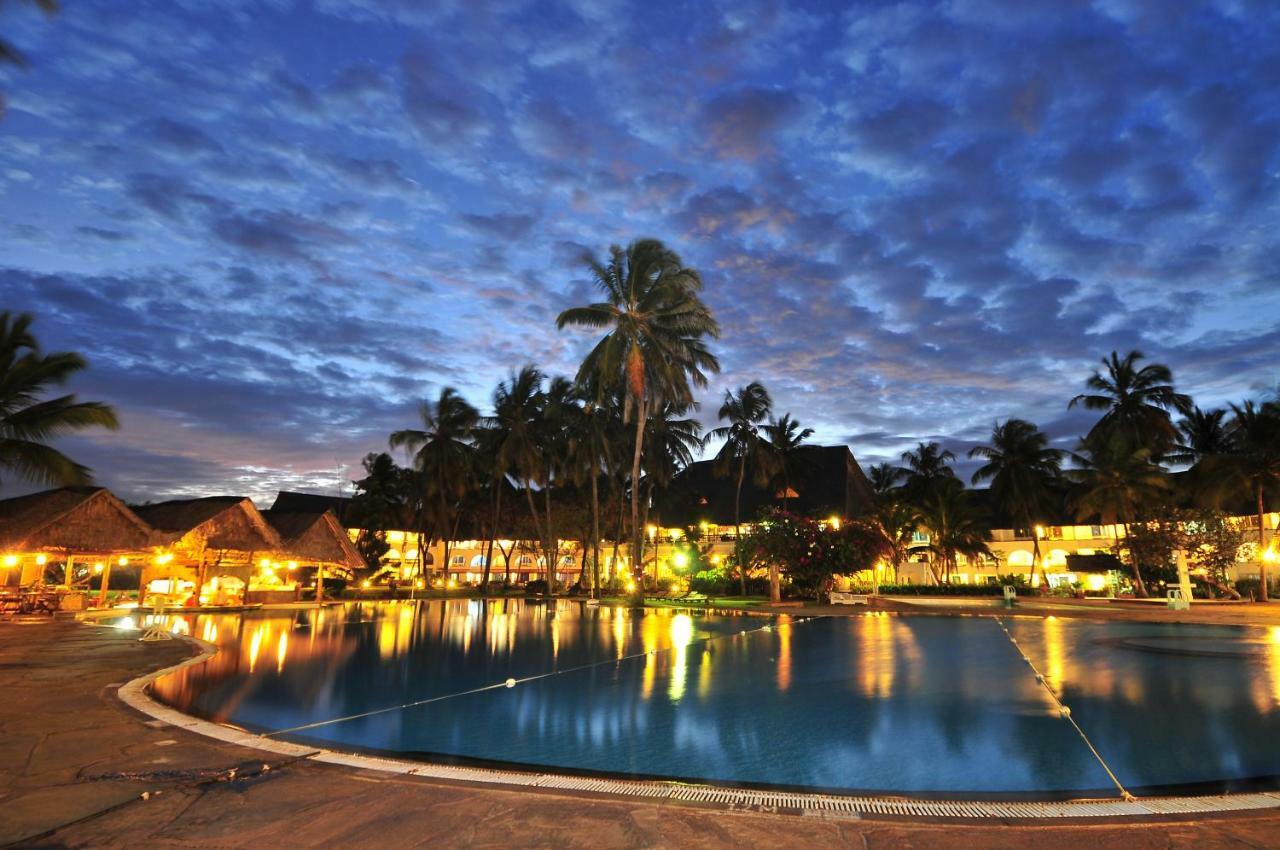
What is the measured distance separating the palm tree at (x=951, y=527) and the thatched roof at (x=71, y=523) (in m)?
40.7

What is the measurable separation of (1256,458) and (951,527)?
51.4 ft

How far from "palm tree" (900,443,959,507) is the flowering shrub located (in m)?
18.7

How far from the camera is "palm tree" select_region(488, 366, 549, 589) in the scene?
4222 centimetres

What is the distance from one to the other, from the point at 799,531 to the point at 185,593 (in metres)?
27.4

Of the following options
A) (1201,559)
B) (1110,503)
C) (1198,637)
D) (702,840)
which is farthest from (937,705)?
(1110,503)

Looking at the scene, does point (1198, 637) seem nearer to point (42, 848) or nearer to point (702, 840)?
point (702, 840)

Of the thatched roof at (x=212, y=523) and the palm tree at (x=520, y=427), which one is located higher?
the palm tree at (x=520, y=427)

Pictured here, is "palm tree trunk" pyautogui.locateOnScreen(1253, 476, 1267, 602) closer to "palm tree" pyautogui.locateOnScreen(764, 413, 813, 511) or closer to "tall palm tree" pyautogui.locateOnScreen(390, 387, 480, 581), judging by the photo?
"palm tree" pyautogui.locateOnScreen(764, 413, 813, 511)

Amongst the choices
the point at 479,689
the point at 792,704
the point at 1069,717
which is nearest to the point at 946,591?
the point at 1069,717

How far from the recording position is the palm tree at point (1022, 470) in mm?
43531

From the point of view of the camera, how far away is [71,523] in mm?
20266

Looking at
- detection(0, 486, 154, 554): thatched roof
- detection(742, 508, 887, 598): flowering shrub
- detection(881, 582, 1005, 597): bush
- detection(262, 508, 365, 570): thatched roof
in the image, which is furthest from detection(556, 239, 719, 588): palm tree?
detection(881, 582, 1005, 597): bush

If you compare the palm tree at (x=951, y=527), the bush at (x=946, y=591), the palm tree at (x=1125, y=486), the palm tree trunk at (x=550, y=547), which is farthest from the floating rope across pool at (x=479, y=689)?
the palm tree at (x=951, y=527)

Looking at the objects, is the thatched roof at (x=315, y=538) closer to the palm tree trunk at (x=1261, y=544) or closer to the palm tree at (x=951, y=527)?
the palm tree at (x=951, y=527)
